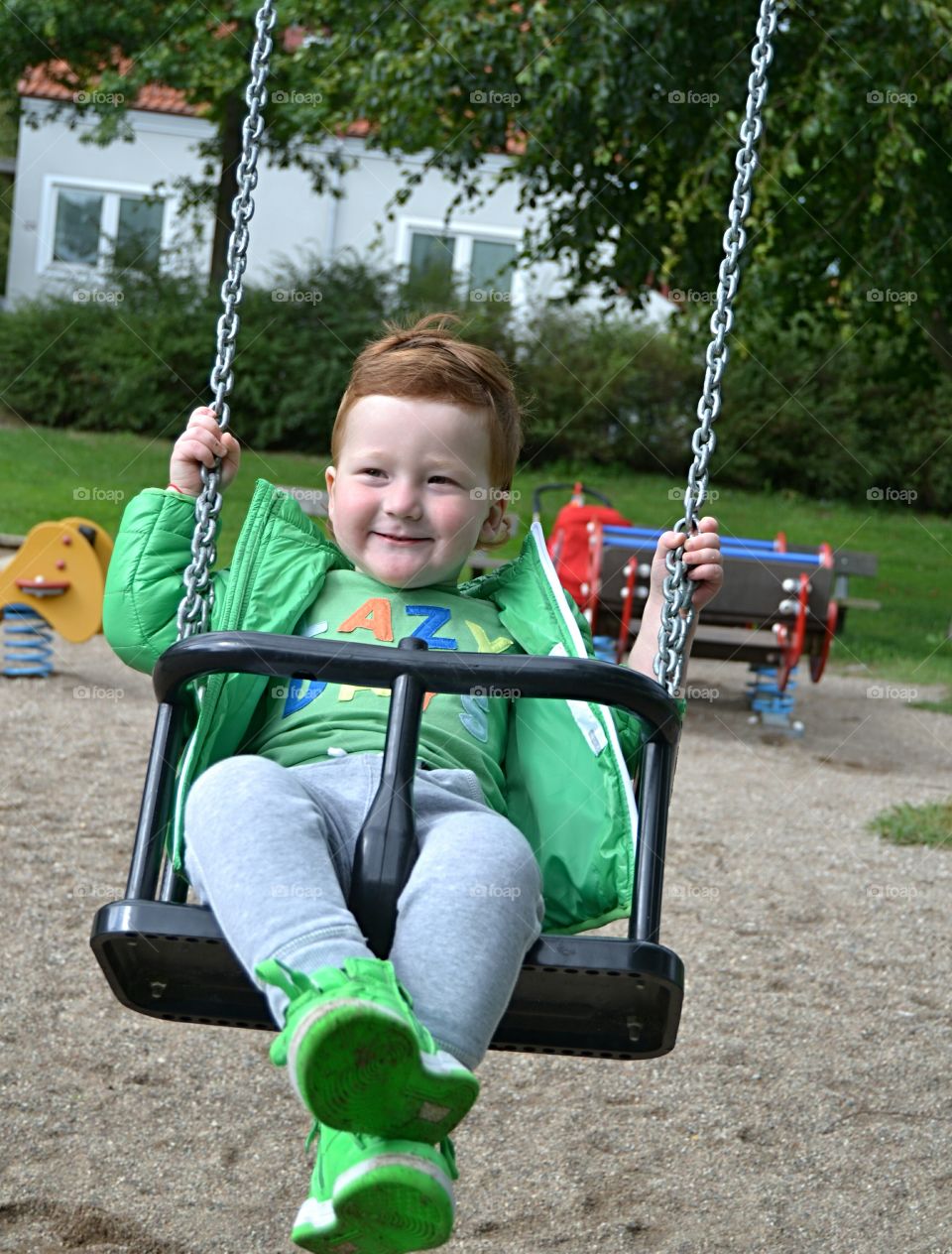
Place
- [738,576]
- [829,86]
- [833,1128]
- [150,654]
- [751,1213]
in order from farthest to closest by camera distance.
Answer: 1. [829,86]
2. [738,576]
3. [833,1128]
4. [751,1213]
5. [150,654]

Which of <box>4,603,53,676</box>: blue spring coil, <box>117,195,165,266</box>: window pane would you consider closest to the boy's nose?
<box>4,603,53,676</box>: blue spring coil

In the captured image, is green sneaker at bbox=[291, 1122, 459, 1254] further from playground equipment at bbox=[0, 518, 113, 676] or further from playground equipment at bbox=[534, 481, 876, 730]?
playground equipment at bbox=[534, 481, 876, 730]

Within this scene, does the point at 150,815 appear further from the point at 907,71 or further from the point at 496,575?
the point at 907,71

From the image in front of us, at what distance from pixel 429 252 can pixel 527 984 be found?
21.5m

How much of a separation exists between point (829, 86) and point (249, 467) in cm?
895

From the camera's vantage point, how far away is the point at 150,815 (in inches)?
78.0

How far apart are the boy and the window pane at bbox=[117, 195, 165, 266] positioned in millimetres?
14795

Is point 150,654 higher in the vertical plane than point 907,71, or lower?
lower

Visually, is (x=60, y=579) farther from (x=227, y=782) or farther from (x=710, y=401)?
(x=227, y=782)

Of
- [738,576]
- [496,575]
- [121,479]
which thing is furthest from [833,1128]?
[121,479]

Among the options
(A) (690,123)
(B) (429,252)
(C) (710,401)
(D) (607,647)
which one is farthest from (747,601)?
(B) (429,252)

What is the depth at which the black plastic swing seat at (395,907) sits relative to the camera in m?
1.86

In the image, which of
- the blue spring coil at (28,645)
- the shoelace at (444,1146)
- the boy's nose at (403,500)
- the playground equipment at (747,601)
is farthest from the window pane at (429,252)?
the shoelace at (444,1146)

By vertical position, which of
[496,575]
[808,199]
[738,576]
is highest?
[808,199]
